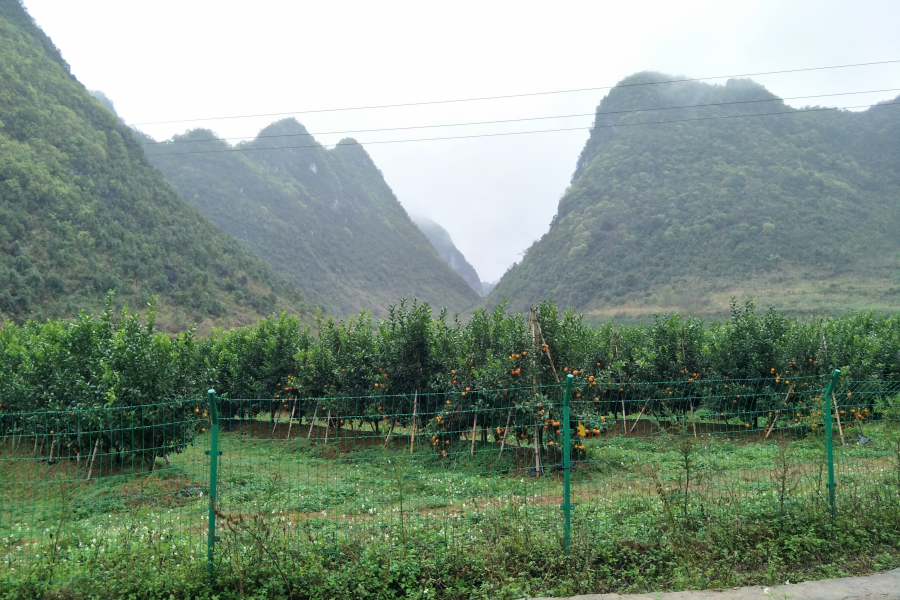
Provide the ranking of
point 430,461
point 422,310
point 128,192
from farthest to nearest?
point 128,192 → point 422,310 → point 430,461

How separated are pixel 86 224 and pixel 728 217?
6833cm

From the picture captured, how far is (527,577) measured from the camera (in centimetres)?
440

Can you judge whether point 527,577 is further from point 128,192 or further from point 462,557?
point 128,192

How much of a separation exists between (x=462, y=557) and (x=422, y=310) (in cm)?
904

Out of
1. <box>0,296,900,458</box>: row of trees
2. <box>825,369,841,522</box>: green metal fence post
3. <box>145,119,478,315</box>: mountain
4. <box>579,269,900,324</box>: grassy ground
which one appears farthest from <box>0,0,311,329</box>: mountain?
<box>825,369,841,522</box>: green metal fence post

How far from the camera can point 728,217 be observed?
66250 millimetres

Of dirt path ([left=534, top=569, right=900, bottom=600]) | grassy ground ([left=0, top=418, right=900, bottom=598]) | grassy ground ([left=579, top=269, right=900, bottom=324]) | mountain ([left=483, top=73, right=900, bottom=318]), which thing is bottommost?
dirt path ([left=534, top=569, right=900, bottom=600])

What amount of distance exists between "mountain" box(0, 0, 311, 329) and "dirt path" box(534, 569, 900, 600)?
4057cm

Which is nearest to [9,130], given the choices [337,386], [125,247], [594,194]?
[125,247]

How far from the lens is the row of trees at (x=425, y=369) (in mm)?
9586

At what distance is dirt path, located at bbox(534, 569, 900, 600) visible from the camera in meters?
4.13

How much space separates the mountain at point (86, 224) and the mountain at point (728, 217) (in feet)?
131

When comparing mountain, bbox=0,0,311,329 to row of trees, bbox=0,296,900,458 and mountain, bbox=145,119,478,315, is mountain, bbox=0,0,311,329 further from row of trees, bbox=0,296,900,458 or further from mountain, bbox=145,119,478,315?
row of trees, bbox=0,296,900,458

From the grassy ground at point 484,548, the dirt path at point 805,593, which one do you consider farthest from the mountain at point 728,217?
the dirt path at point 805,593
